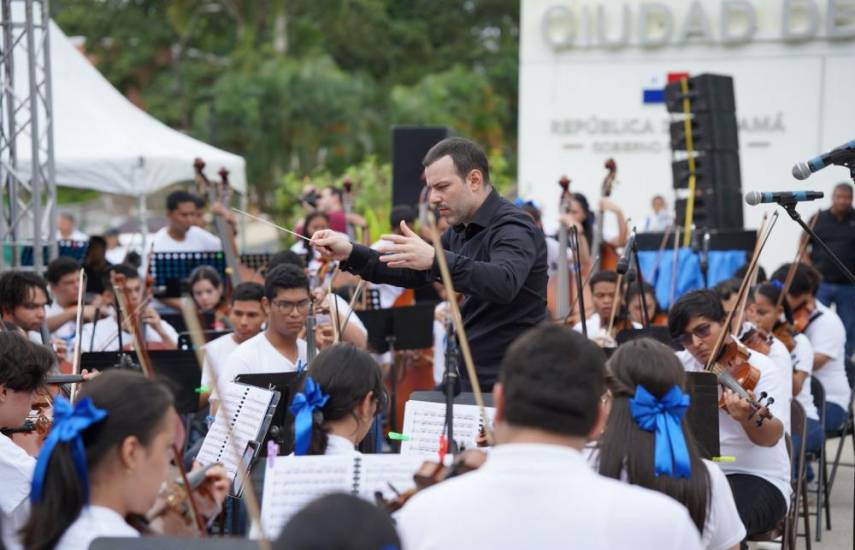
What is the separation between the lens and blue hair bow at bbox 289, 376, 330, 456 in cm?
330

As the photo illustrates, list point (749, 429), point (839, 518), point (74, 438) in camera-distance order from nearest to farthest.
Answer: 1. point (74, 438)
2. point (749, 429)
3. point (839, 518)

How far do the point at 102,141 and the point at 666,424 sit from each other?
10199mm

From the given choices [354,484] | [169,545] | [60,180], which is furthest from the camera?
[60,180]

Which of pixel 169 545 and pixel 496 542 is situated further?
pixel 169 545

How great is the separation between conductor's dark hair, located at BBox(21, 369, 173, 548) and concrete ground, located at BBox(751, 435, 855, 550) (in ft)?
13.6

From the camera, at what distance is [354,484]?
3.06 meters

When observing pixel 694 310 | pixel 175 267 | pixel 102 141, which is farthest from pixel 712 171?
pixel 102 141

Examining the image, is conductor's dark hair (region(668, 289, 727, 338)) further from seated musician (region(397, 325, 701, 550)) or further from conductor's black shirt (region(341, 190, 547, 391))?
seated musician (region(397, 325, 701, 550))

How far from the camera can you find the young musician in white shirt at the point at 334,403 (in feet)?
10.9

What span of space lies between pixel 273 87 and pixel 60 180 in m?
12.9

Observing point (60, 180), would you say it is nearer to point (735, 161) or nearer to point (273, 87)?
point (735, 161)

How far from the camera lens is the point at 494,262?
4.16 metres

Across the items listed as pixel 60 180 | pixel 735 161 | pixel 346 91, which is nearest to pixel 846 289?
pixel 735 161

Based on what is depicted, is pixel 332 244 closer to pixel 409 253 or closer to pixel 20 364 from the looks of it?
pixel 409 253
